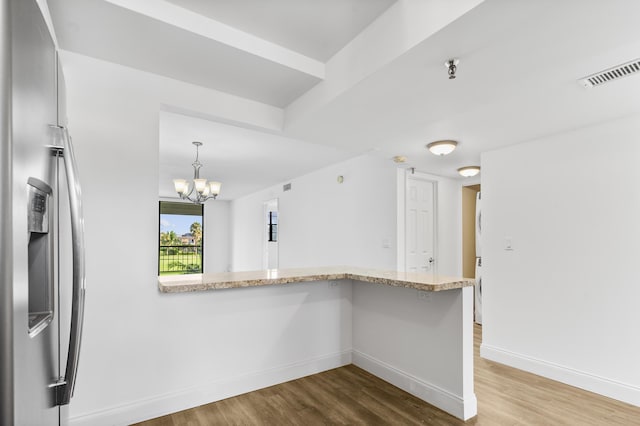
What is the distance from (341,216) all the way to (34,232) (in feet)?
14.5

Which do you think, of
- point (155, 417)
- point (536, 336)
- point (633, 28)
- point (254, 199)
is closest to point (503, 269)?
point (536, 336)

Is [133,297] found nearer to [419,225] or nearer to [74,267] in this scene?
[74,267]

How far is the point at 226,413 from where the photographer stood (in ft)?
7.64

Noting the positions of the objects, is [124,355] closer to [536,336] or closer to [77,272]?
[77,272]

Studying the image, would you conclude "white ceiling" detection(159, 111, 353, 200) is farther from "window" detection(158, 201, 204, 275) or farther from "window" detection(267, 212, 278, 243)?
"window" detection(158, 201, 204, 275)

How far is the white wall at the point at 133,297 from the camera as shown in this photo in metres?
2.09

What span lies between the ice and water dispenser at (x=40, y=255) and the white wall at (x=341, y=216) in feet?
12.5

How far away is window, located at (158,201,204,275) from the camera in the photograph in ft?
31.4

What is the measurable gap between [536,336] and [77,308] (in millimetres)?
3693

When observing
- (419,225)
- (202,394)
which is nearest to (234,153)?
(419,225)

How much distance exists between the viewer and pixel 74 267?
0.99 meters

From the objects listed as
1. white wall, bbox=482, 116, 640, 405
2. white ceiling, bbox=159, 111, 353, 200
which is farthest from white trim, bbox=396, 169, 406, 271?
white wall, bbox=482, 116, 640, 405

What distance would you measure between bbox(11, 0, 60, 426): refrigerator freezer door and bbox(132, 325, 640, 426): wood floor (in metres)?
1.65

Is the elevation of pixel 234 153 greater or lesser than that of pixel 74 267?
greater
